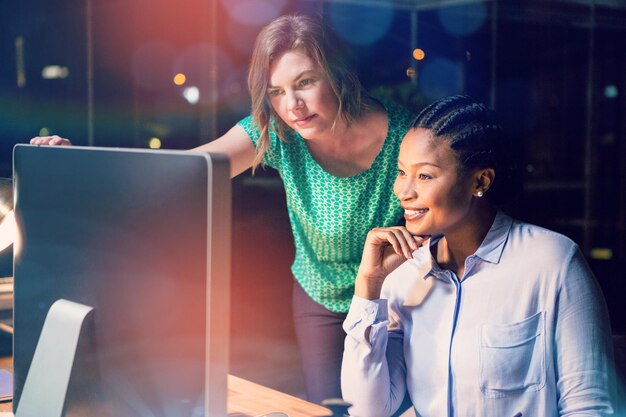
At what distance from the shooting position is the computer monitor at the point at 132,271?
74cm

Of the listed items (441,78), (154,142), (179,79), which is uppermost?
(441,78)

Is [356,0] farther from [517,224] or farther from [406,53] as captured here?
[517,224]

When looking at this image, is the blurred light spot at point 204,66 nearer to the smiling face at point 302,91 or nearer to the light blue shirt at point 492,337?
the smiling face at point 302,91

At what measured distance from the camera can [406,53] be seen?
7.25 meters

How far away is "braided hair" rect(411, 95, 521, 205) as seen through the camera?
1341 mm

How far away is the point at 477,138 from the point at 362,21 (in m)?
5.68

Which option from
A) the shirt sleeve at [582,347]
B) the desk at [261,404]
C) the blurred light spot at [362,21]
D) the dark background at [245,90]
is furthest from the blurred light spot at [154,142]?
the shirt sleeve at [582,347]

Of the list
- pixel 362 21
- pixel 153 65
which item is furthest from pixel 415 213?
pixel 362 21

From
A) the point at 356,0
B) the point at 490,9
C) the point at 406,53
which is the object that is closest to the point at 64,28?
the point at 356,0

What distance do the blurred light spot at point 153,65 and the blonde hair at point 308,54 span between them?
3686 mm

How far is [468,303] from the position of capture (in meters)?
1.36

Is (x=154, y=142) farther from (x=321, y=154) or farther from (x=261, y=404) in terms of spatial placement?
(x=261, y=404)

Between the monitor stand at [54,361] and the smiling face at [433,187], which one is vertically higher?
the smiling face at [433,187]

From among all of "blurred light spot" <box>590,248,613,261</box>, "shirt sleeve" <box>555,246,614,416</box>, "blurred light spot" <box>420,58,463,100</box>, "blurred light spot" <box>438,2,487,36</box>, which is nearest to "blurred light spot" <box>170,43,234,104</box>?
"blurred light spot" <box>420,58,463,100</box>
